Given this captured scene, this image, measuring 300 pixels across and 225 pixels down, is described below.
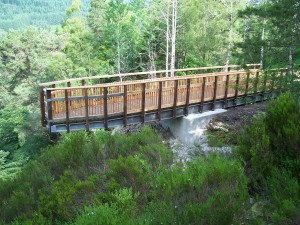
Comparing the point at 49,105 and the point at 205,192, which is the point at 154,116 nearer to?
the point at 49,105

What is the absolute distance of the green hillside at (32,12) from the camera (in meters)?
143

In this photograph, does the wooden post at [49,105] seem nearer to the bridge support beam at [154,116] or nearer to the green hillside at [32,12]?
the bridge support beam at [154,116]

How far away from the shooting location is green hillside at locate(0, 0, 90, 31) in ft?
468

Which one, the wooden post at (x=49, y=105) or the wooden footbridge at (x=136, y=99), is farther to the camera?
the wooden footbridge at (x=136, y=99)

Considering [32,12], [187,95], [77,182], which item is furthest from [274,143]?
[32,12]

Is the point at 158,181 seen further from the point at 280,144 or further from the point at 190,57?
the point at 190,57

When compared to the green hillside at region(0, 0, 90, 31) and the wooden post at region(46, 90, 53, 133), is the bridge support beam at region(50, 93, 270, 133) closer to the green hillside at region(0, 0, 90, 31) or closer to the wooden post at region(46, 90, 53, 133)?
the wooden post at region(46, 90, 53, 133)

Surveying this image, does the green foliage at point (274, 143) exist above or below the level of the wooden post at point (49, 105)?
above

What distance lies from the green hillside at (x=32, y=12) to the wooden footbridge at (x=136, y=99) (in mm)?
141294

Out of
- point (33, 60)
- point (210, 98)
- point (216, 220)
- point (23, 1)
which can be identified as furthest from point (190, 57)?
point (23, 1)

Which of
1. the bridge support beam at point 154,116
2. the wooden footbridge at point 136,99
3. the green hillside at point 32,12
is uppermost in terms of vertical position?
the green hillside at point 32,12

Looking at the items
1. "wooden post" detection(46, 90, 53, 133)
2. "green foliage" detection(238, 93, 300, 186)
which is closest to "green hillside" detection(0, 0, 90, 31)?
"wooden post" detection(46, 90, 53, 133)

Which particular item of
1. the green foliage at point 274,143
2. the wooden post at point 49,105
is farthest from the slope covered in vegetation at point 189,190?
the wooden post at point 49,105

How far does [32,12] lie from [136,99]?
187 metres
